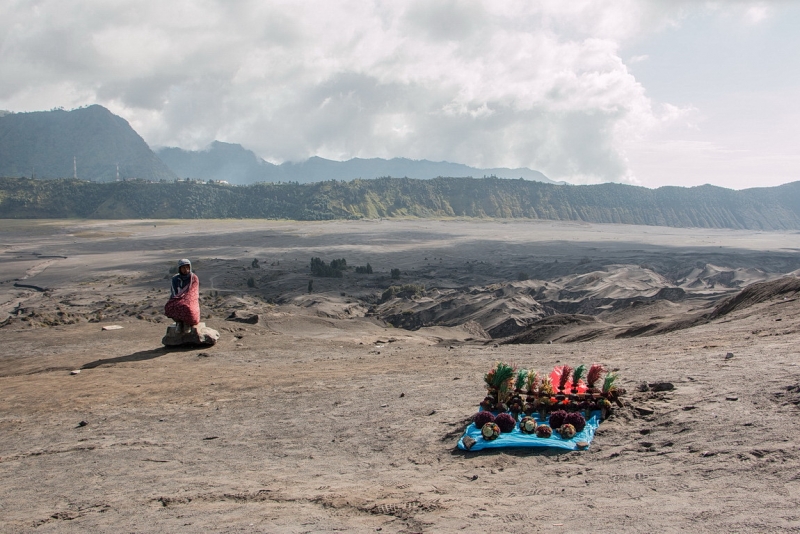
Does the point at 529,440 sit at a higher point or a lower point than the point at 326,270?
higher

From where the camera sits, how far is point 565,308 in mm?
38781

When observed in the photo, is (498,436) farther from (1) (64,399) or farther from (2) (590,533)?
(1) (64,399)

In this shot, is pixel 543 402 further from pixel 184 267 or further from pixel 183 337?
pixel 183 337

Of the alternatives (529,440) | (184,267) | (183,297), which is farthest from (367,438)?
(184,267)

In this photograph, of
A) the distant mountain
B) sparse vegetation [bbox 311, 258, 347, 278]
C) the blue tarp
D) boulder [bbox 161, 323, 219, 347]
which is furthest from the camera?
the distant mountain

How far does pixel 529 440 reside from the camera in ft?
24.7

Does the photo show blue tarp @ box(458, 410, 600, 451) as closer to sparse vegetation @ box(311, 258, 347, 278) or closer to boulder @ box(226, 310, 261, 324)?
boulder @ box(226, 310, 261, 324)

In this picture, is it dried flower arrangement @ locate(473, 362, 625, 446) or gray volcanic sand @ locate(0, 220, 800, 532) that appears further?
dried flower arrangement @ locate(473, 362, 625, 446)

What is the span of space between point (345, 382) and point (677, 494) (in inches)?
306

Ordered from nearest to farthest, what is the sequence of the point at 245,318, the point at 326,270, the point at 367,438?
the point at 367,438
the point at 245,318
the point at 326,270

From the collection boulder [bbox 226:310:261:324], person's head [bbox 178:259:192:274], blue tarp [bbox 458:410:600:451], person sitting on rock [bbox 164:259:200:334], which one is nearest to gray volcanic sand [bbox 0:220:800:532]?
blue tarp [bbox 458:410:600:451]

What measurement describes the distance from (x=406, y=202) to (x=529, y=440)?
17314cm

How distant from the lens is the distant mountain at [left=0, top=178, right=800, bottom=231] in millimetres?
146875

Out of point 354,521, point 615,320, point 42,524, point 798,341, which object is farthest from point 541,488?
point 615,320
